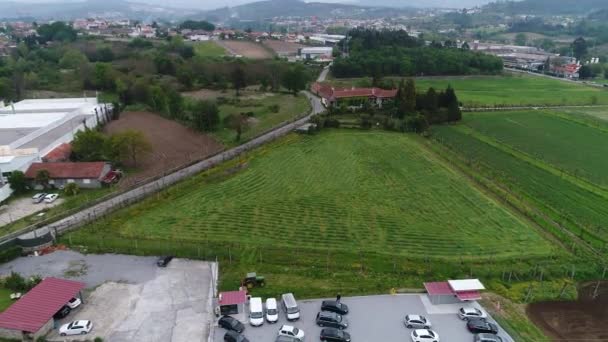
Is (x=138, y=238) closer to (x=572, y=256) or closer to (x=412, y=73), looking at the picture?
(x=572, y=256)

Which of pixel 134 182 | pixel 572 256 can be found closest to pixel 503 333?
pixel 572 256

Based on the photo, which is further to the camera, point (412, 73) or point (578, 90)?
point (412, 73)

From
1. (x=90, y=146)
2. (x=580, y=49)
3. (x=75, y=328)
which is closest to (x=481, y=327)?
(x=75, y=328)

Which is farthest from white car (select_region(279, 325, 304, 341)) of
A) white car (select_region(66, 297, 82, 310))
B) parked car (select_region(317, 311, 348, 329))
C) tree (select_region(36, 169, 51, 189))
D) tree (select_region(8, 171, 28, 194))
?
tree (select_region(8, 171, 28, 194))

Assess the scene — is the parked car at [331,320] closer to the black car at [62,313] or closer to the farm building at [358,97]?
the black car at [62,313]

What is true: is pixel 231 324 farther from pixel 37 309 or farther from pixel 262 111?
pixel 262 111

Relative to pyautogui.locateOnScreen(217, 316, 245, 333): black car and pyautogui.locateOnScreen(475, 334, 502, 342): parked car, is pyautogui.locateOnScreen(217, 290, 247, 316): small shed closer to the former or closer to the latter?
pyautogui.locateOnScreen(217, 316, 245, 333): black car
